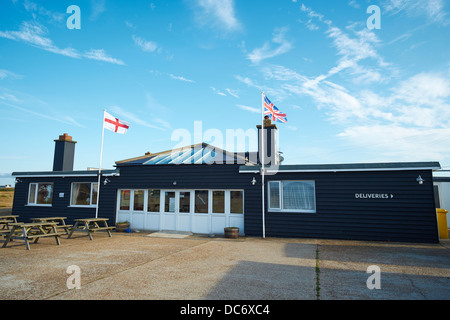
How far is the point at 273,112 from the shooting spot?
11.5m

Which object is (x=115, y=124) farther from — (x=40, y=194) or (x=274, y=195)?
(x=274, y=195)

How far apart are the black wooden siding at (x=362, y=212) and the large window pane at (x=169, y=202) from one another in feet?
11.7

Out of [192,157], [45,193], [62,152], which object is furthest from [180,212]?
[62,152]

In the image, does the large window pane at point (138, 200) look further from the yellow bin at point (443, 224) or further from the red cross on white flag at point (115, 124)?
the yellow bin at point (443, 224)

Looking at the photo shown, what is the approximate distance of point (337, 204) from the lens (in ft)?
32.9

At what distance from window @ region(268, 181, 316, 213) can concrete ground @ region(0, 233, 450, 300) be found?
1.67 meters

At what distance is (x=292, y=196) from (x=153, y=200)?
20.1 feet

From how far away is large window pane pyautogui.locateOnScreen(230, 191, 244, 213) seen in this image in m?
11.1

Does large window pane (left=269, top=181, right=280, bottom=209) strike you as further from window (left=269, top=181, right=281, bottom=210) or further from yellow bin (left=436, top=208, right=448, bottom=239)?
yellow bin (left=436, top=208, right=448, bottom=239)
